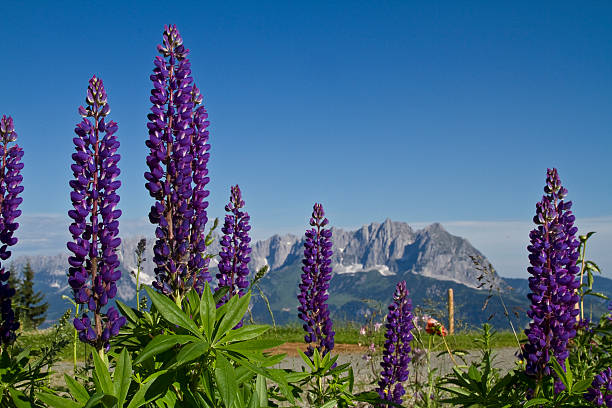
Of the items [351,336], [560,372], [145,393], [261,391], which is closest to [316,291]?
[560,372]

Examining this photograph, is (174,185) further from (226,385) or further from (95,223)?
(226,385)

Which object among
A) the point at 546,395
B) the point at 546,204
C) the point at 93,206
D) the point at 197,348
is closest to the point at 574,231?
the point at 546,204

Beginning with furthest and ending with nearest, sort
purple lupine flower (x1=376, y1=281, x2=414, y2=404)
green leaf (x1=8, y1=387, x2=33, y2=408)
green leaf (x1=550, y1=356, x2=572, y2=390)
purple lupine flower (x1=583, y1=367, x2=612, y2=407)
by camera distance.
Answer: purple lupine flower (x1=376, y1=281, x2=414, y2=404) < purple lupine flower (x1=583, y1=367, x2=612, y2=407) < green leaf (x1=550, y1=356, x2=572, y2=390) < green leaf (x1=8, y1=387, x2=33, y2=408)

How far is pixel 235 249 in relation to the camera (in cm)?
424

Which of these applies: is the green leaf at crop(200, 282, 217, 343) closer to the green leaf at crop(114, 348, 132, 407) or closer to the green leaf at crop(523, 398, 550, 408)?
the green leaf at crop(114, 348, 132, 407)

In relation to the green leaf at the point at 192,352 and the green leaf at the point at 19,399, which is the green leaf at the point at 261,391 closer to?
the green leaf at the point at 192,352

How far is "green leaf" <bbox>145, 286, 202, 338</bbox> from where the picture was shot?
2141 mm

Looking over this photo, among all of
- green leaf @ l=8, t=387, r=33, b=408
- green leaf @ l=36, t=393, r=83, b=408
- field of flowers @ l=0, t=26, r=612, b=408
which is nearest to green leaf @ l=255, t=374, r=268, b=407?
field of flowers @ l=0, t=26, r=612, b=408

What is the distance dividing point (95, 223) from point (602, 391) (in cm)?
308

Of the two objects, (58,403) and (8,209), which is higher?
(8,209)

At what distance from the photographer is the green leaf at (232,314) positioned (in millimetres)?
2180

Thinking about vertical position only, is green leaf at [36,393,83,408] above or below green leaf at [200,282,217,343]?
below

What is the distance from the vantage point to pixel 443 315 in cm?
524

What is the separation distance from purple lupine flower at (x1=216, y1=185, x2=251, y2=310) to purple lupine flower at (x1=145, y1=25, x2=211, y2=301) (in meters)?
0.84
